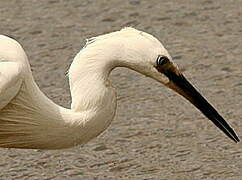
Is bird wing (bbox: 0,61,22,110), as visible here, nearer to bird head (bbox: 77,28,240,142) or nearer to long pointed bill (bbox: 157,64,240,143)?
bird head (bbox: 77,28,240,142)

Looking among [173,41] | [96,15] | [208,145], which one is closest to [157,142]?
[208,145]

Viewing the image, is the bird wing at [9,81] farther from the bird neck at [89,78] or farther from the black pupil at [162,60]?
the black pupil at [162,60]

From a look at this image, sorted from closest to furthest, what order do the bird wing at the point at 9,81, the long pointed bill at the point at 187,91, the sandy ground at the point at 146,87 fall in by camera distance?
the bird wing at the point at 9,81 → the long pointed bill at the point at 187,91 → the sandy ground at the point at 146,87

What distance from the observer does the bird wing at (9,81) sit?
4.95 metres

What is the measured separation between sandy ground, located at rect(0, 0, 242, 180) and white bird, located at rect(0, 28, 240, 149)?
111 cm

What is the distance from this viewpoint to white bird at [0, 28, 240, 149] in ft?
16.4

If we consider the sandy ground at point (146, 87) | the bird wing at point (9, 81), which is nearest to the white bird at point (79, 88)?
the bird wing at point (9, 81)

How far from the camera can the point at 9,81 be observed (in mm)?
4953

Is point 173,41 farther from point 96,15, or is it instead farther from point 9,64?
point 9,64

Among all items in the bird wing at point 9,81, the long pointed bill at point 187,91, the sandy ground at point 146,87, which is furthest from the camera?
the sandy ground at point 146,87

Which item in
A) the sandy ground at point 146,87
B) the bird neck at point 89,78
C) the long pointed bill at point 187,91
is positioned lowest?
the sandy ground at point 146,87

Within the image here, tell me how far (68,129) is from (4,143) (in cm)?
31

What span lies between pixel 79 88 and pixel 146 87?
91.9 inches

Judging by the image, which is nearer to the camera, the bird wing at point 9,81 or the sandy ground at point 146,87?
the bird wing at point 9,81
